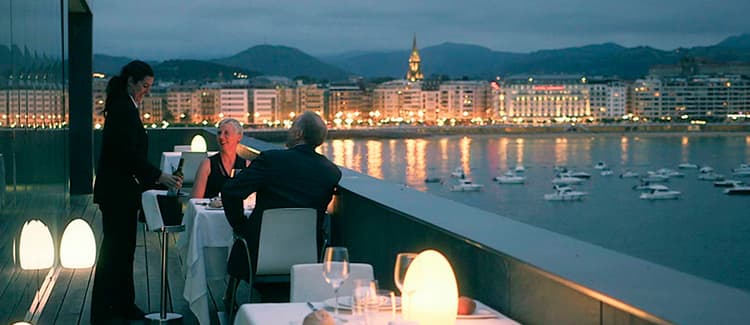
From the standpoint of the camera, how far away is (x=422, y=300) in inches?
82.0

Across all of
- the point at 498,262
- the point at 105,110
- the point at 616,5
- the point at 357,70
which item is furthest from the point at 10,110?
the point at 357,70

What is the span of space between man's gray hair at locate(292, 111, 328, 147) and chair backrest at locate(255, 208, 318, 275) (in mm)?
256

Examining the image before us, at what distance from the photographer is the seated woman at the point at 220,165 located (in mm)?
4934

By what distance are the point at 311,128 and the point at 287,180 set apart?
0.21 meters

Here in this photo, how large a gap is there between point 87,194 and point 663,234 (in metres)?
38.3

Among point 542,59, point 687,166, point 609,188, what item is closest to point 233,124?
point 609,188

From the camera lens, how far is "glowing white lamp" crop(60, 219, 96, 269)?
4430mm

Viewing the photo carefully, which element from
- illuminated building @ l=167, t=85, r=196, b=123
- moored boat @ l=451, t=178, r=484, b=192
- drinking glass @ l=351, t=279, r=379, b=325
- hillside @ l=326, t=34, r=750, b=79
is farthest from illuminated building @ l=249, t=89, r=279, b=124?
drinking glass @ l=351, t=279, r=379, b=325

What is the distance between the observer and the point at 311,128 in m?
3.81

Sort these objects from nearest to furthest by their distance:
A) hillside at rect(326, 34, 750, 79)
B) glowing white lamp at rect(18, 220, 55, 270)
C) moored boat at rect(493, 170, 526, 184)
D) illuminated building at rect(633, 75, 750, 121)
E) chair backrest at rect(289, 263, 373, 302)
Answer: chair backrest at rect(289, 263, 373, 302) < glowing white lamp at rect(18, 220, 55, 270) < moored boat at rect(493, 170, 526, 184) < illuminated building at rect(633, 75, 750, 121) < hillside at rect(326, 34, 750, 79)

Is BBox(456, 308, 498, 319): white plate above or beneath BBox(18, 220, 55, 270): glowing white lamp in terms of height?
above

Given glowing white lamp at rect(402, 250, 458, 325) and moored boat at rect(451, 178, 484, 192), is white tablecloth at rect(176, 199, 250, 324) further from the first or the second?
moored boat at rect(451, 178, 484, 192)

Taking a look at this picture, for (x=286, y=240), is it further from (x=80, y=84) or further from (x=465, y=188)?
(x=465, y=188)

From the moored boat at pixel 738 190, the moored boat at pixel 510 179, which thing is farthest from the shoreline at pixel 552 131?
the moored boat at pixel 738 190
